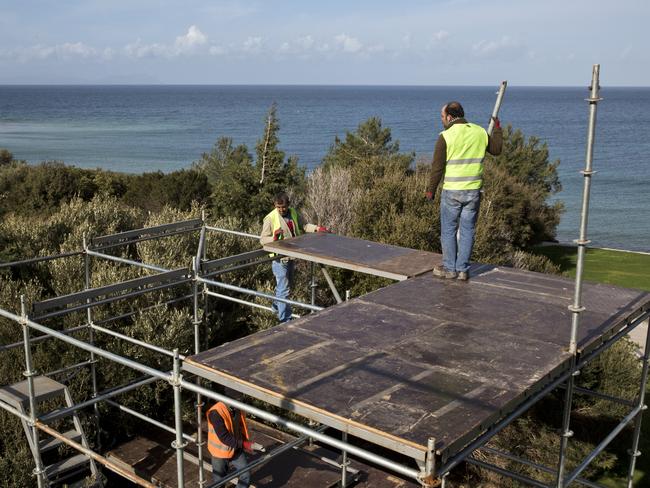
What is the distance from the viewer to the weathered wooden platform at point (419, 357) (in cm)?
429

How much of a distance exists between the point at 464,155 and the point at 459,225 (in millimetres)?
844

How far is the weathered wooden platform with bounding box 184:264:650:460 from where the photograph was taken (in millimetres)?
4293

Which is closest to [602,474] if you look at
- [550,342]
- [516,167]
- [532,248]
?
[550,342]

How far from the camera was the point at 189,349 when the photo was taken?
13000 mm

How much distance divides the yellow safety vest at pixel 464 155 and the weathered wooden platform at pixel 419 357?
1193mm

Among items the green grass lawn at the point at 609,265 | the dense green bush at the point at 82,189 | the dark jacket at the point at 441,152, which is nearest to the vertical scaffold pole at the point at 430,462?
the dark jacket at the point at 441,152

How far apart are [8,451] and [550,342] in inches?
320

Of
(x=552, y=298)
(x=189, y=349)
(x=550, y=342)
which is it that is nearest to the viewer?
(x=550, y=342)

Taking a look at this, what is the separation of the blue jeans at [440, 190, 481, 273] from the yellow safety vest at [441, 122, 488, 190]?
0.34 ft

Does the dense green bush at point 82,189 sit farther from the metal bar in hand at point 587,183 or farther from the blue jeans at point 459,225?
the metal bar in hand at point 587,183

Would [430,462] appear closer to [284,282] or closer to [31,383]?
[31,383]

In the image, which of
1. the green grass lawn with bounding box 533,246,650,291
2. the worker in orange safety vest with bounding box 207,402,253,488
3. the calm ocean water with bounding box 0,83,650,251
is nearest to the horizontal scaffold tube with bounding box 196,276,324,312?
the worker in orange safety vest with bounding box 207,402,253,488

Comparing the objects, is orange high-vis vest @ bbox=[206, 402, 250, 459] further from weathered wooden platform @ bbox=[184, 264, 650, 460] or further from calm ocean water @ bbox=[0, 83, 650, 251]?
calm ocean water @ bbox=[0, 83, 650, 251]

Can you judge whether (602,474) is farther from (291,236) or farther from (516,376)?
(516,376)
